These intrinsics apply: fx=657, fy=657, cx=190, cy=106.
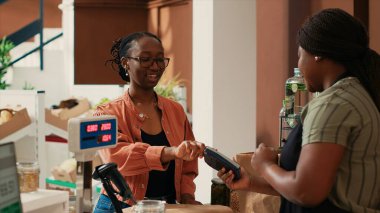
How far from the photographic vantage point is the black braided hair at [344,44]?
1591 millimetres

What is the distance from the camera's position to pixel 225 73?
4.46m

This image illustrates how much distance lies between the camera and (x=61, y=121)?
6.06 metres

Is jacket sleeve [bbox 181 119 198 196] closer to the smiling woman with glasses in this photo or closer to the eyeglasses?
the smiling woman with glasses

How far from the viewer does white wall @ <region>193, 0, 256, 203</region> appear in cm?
444

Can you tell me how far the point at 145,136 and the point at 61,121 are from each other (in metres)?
3.81

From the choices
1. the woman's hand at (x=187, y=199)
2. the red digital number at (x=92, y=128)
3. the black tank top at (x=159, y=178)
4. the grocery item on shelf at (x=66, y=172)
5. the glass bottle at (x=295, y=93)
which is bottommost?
the grocery item on shelf at (x=66, y=172)

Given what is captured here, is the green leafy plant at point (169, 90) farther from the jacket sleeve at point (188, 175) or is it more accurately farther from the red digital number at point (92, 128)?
the red digital number at point (92, 128)

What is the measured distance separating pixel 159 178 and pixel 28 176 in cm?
57

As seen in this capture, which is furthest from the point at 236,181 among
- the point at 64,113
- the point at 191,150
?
the point at 64,113

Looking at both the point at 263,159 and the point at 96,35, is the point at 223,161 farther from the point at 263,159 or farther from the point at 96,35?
the point at 96,35

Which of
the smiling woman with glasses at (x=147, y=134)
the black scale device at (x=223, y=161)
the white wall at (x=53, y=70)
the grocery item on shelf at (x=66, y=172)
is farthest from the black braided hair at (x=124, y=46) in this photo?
the white wall at (x=53, y=70)

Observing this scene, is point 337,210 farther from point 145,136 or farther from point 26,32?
point 26,32

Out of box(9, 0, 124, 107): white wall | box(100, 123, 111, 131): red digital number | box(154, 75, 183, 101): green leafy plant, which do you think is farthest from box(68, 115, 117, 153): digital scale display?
box(9, 0, 124, 107): white wall

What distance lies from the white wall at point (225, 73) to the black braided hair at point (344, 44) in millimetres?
2783
